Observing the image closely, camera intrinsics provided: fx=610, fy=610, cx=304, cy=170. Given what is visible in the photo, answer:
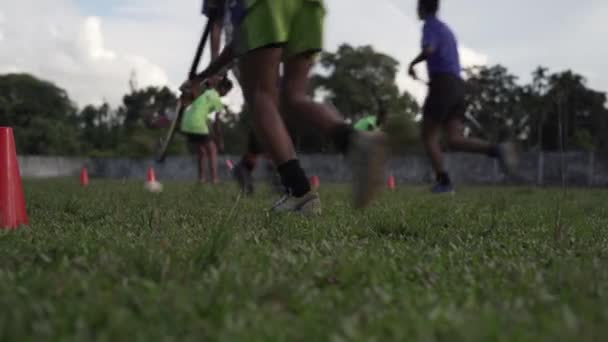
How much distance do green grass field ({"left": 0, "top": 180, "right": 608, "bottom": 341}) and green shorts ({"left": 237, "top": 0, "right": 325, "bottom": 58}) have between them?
1.09 m

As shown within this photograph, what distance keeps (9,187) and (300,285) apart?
91.5 inches

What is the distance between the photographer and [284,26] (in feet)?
11.7

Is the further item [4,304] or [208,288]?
[208,288]

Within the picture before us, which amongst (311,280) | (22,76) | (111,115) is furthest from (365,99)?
(311,280)

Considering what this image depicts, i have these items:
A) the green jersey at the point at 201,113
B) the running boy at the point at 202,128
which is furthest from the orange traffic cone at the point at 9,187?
the green jersey at the point at 201,113

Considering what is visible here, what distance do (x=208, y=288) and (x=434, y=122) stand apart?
20.2ft

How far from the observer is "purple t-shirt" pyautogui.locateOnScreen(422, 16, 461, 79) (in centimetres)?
741

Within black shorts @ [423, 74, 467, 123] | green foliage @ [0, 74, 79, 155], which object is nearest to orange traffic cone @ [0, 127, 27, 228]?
black shorts @ [423, 74, 467, 123]

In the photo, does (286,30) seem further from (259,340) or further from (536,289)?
(259,340)

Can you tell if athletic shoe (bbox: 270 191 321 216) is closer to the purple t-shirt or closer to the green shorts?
the green shorts

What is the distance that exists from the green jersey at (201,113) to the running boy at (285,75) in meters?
8.15

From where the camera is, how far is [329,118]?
3602mm

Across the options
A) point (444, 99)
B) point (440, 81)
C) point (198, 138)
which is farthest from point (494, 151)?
point (198, 138)

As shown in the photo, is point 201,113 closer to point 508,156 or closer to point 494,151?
point 494,151
